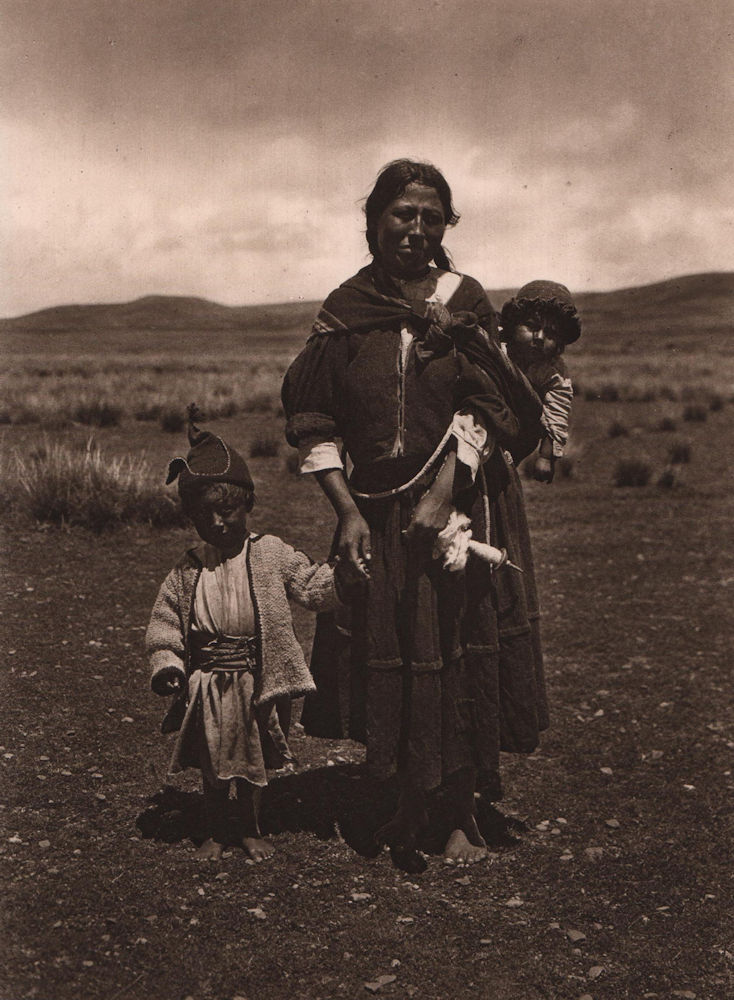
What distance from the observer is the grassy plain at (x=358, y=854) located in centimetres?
309

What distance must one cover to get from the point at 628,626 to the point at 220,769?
434 cm

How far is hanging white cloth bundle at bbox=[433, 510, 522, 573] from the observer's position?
331 cm

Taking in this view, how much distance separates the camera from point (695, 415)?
21391 mm

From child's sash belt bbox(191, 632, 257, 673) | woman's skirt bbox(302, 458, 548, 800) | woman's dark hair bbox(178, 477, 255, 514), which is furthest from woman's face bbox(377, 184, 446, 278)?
child's sash belt bbox(191, 632, 257, 673)

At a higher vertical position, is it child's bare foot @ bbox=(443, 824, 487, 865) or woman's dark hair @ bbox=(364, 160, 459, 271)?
woman's dark hair @ bbox=(364, 160, 459, 271)

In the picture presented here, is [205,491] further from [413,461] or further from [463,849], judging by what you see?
[463,849]

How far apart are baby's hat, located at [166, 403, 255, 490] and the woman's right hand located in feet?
1.22

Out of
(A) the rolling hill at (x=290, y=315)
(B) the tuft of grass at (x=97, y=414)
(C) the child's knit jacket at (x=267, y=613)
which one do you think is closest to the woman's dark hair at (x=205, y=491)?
(C) the child's knit jacket at (x=267, y=613)

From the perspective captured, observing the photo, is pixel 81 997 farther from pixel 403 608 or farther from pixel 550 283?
pixel 550 283

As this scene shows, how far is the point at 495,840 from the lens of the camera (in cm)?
400

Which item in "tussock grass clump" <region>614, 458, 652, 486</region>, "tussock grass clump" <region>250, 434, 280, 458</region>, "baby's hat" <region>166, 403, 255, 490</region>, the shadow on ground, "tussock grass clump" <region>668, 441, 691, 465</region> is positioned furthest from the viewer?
"tussock grass clump" <region>668, 441, 691, 465</region>

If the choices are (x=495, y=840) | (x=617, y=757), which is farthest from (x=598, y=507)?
(x=495, y=840)

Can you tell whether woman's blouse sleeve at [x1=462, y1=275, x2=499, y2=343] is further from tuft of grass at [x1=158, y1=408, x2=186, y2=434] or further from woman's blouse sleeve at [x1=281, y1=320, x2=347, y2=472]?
tuft of grass at [x1=158, y1=408, x2=186, y2=434]

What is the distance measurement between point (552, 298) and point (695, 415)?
18.9 meters
